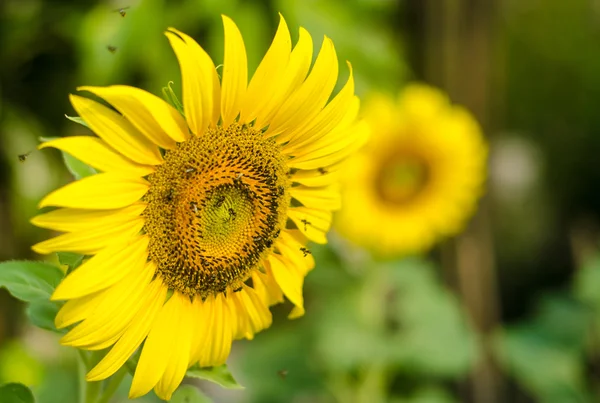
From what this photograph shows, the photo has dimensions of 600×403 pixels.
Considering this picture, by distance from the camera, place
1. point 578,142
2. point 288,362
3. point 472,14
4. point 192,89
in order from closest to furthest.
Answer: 1. point 192,89
2. point 288,362
3. point 472,14
4. point 578,142

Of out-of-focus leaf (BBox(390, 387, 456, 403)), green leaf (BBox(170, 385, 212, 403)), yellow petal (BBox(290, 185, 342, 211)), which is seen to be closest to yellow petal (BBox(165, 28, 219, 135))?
yellow petal (BBox(290, 185, 342, 211))

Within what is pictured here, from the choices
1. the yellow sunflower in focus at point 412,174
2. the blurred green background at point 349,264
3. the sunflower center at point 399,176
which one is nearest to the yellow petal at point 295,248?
the blurred green background at point 349,264

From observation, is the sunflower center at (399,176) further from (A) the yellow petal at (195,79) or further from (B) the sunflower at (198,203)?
(A) the yellow petal at (195,79)

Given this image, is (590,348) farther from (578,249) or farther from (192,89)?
(192,89)

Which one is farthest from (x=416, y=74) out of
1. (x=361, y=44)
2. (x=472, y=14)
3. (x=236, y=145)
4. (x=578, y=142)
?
(x=236, y=145)

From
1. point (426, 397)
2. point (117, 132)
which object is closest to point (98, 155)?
point (117, 132)
